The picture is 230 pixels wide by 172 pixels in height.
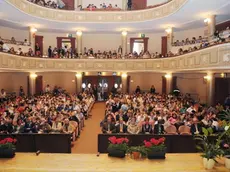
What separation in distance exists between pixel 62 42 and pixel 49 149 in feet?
55.3

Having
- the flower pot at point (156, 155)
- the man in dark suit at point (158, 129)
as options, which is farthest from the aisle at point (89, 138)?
the flower pot at point (156, 155)

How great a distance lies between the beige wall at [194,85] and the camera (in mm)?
18094

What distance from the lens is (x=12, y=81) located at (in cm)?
1992

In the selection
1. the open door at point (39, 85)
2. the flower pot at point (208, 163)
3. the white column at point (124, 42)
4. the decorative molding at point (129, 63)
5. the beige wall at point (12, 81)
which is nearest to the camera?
the flower pot at point (208, 163)

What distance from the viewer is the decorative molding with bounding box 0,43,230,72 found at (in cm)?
1085

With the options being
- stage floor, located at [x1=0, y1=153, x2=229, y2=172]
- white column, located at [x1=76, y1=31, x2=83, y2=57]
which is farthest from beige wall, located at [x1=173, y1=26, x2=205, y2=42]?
stage floor, located at [x1=0, y1=153, x2=229, y2=172]

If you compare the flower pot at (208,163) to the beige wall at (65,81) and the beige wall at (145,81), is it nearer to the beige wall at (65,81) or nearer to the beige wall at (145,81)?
the beige wall at (145,81)

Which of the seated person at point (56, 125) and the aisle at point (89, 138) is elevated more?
the seated person at point (56, 125)

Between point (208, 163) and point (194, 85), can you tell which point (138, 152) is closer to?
point (208, 163)

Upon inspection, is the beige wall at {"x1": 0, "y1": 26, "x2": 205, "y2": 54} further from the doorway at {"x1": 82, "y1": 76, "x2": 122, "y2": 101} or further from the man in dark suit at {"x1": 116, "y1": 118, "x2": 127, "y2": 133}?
the man in dark suit at {"x1": 116, "y1": 118, "x2": 127, "y2": 133}

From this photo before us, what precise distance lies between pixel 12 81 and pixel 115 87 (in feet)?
29.3

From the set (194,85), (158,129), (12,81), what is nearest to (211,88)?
(194,85)

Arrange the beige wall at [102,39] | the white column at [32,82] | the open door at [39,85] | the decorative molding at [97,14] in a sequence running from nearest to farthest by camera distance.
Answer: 1. the decorative molding at [97,14]
2. the white column at [32,82]
3. the open door at [39,85]
4. the beige wall at [102,39]

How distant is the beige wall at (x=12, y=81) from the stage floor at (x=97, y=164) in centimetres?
1498
